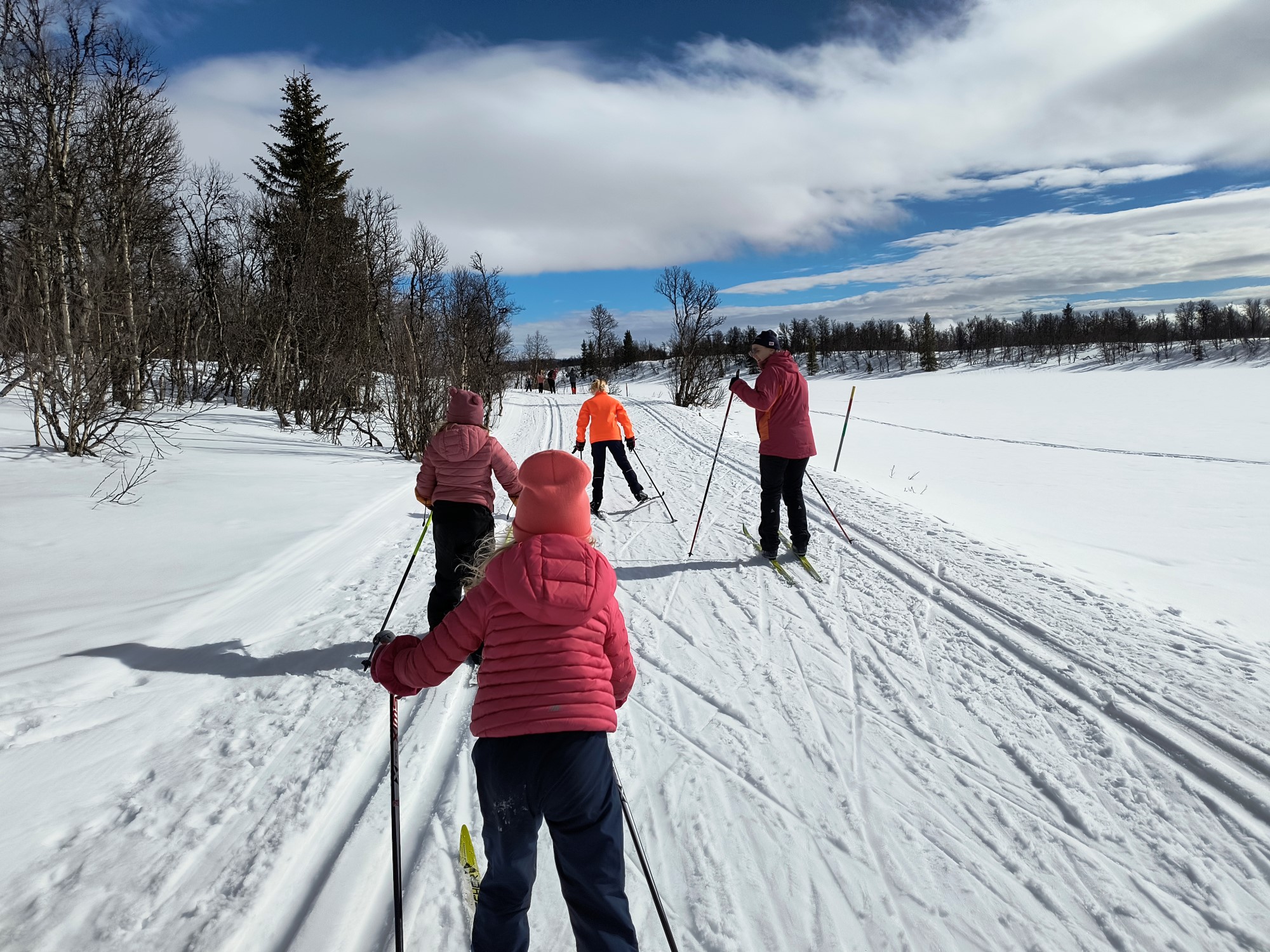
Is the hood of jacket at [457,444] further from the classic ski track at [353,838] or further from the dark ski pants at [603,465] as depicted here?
the dark ski pants at [603,465]

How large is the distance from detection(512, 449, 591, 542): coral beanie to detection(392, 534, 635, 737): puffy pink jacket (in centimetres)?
6

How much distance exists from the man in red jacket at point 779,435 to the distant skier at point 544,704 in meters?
3.64

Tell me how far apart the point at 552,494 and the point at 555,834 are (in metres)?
0.97

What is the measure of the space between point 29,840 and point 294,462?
865cm

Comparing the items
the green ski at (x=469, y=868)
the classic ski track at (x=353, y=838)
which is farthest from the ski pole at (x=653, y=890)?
the classic ski track at (x=353, y=838)

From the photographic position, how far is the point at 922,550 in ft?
18.8

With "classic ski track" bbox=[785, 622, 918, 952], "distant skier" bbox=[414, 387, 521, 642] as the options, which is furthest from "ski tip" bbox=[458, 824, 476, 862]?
"distant skier" bbox=[414, 387, 521, 642]

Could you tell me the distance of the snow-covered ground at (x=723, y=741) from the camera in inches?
82.7

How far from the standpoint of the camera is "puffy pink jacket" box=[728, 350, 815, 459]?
17.7 ft

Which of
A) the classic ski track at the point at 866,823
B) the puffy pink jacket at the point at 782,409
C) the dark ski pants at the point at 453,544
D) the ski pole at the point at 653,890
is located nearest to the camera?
the ski pole at the point at 653,890

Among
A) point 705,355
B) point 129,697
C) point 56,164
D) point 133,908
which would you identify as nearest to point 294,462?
point 56,164

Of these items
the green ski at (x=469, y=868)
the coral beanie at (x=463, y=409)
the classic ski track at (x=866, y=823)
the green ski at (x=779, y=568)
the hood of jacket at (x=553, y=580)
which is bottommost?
the classic ski track at (x=866, y=823)

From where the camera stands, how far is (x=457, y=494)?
400 centimetres

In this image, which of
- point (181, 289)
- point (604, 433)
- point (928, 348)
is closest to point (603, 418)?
point (604, 433)
